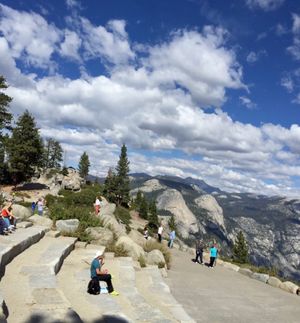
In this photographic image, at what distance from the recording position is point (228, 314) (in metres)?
12.7

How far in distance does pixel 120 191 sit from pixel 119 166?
7871mm

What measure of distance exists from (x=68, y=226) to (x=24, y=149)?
34817 mm

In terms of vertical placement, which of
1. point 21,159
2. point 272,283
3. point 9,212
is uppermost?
point 21,159

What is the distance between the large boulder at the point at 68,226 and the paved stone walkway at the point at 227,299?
5958 mm

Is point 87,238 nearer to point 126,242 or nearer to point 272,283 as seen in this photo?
point 126,242

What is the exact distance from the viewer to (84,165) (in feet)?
377

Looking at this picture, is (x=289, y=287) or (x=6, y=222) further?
(x=289, y=287)

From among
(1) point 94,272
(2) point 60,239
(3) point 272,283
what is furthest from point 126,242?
(3) point 272,283

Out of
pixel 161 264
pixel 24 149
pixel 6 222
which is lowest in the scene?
pixel 161 264

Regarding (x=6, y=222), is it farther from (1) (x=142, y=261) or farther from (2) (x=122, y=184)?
(2) (x=122, y=184)

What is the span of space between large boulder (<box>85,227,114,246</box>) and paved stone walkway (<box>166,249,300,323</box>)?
3.88 m

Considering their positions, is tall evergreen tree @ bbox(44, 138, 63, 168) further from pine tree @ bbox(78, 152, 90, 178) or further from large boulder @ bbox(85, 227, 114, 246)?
large boulder @ bbox(85, 227, 114, 246)

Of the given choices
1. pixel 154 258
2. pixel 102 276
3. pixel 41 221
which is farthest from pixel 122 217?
pixel 102 276

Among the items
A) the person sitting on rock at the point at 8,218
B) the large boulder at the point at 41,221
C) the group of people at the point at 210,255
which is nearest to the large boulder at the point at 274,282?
the group of people at the point at 210,255
